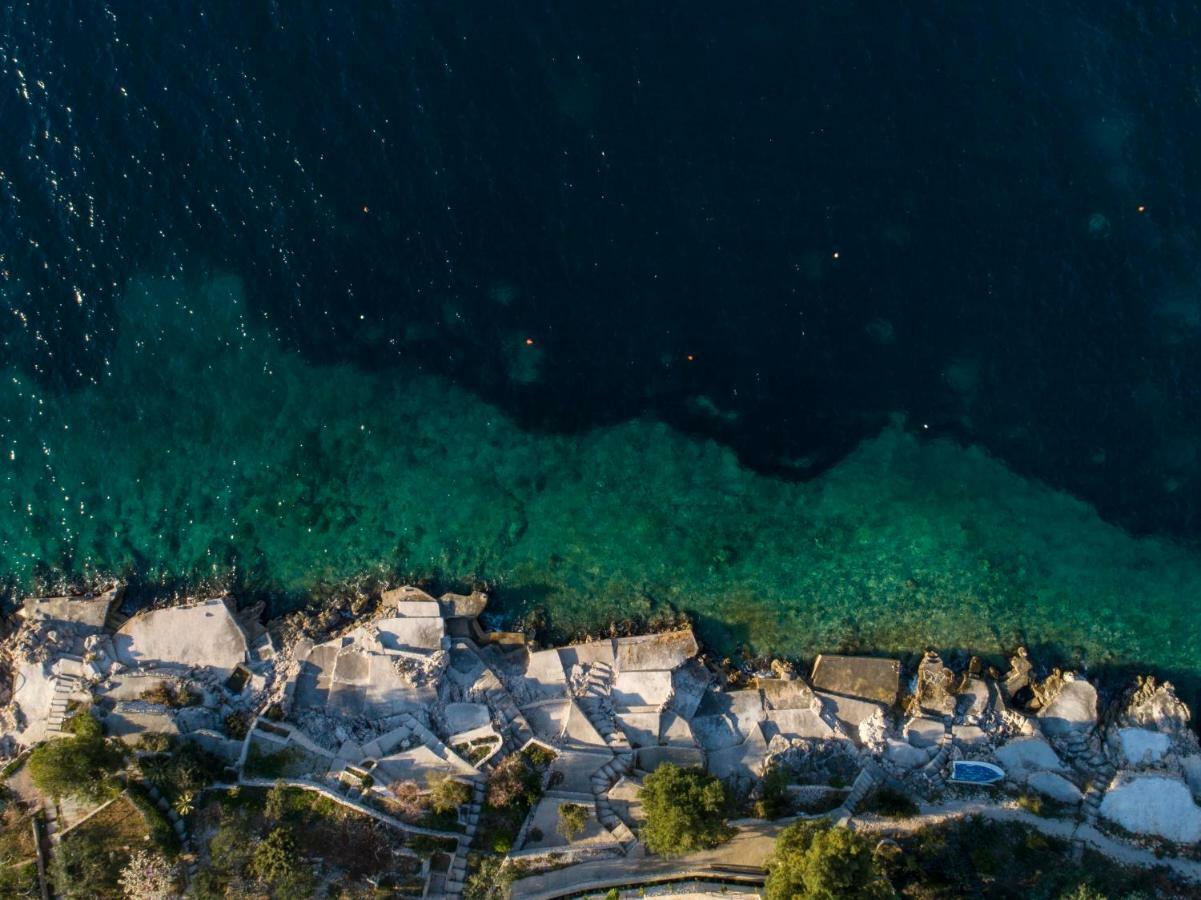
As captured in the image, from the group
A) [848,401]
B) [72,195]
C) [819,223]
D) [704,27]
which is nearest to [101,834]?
[72,195]

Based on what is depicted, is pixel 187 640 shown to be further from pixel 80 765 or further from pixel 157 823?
pixel 157 823

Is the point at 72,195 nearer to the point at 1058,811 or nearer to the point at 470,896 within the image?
the point at 470,896

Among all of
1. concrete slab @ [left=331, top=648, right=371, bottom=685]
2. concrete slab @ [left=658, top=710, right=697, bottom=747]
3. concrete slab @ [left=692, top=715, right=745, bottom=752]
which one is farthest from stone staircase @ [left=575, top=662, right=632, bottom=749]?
concrete slab @ [left=331, top=648, right=371, bottom=685]

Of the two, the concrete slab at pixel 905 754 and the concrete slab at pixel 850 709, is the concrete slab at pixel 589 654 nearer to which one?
the concrete slab at pixel 850 709

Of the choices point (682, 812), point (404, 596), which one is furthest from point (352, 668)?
point (682, 812)

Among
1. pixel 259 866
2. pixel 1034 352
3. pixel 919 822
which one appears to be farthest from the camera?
pixel 1034 352

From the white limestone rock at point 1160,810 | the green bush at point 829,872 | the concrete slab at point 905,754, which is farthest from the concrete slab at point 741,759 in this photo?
the white limestone rock at point 1160,810
